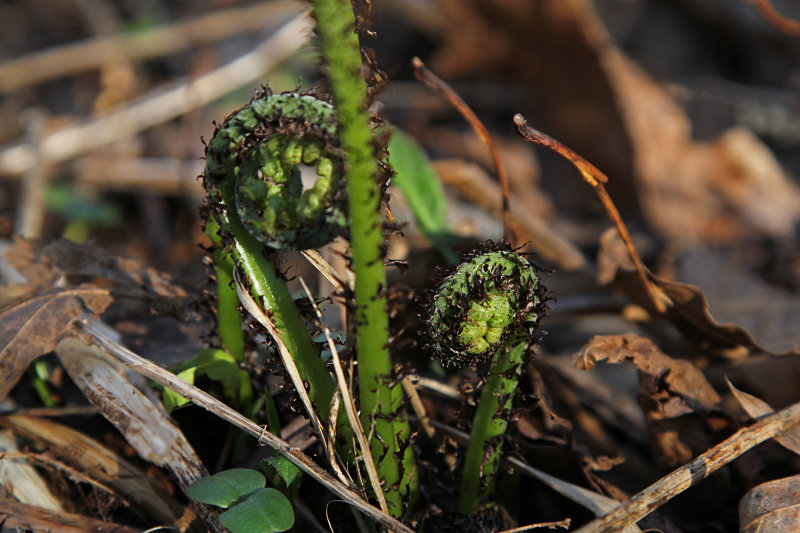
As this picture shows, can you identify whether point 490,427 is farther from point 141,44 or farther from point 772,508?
point 141,44

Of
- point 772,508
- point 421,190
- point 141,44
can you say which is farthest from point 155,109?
point 772,508

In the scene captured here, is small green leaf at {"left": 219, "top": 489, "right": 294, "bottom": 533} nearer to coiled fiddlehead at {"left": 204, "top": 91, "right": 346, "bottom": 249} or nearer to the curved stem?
the curved stem


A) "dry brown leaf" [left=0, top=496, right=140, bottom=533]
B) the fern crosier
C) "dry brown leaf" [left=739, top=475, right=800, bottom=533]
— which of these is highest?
the fern crosier

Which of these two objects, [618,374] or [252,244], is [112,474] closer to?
[252,244]

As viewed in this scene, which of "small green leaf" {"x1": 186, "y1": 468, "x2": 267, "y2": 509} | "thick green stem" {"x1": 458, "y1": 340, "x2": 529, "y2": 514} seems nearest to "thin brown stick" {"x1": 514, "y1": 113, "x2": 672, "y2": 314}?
"thick green stem" {"x1": 458, "y1": 340, "x2": 529, "y2": 514}

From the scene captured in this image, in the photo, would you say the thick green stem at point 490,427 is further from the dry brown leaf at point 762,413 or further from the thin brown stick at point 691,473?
the dry brown leaf at point 762,413

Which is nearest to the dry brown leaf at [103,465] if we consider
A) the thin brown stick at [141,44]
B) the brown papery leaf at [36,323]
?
the brown papery leaf at [36,323]

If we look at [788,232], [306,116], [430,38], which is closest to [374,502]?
[306,116]
